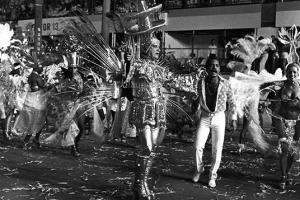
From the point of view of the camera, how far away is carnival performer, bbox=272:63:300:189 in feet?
21.8

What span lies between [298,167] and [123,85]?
3840 mm

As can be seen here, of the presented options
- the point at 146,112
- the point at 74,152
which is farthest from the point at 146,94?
the point at 74,152

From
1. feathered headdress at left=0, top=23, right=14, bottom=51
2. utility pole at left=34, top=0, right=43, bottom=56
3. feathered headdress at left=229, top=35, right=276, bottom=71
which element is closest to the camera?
feathered headdress at left=229, top=35, right=276, bottom=71

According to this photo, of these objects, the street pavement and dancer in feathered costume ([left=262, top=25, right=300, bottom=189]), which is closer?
the street pavement

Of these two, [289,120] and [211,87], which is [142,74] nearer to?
[211,87]

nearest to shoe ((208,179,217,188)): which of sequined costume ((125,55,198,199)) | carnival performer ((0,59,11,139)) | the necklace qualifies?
sequined costume ((125,55,198,199))

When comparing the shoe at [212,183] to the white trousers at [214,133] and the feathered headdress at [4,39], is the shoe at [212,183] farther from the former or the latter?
the feathered headdress at [4,39]

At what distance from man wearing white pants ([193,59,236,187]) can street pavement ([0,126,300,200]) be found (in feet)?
1.50

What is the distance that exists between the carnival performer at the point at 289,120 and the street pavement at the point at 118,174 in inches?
18.5

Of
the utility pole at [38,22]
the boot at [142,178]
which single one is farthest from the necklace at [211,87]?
the utility pole at [38,22]

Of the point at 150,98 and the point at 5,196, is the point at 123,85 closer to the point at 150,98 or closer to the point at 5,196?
the point at 150,98

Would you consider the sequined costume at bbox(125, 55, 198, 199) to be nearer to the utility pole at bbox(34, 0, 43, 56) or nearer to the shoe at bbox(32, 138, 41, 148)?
the shoe at bbox(32, 138, 41, 148)

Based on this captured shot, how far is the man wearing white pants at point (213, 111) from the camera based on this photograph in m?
6.65

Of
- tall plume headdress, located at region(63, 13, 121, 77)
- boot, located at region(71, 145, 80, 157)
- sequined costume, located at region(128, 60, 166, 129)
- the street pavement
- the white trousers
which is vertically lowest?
the street pavement
